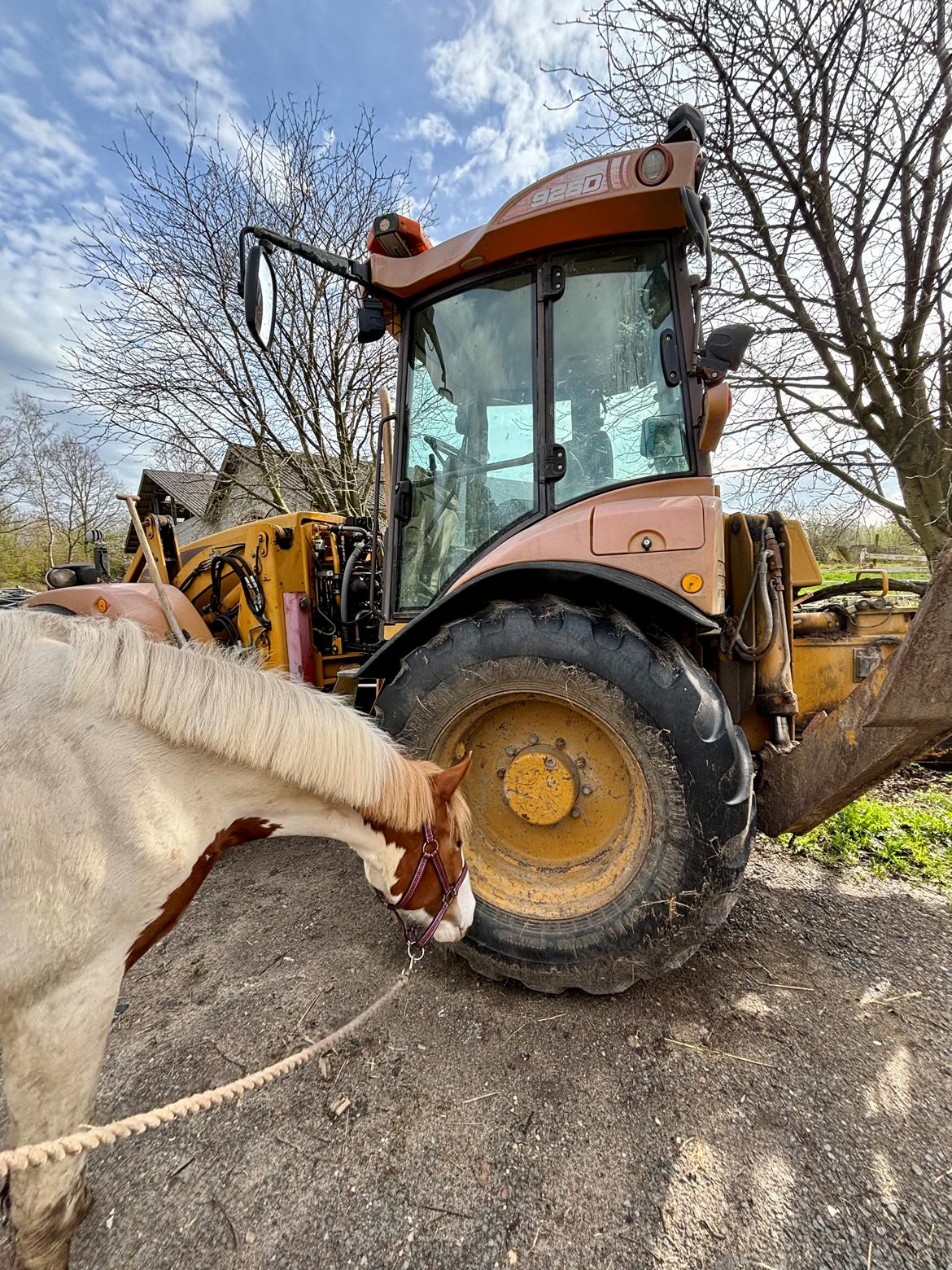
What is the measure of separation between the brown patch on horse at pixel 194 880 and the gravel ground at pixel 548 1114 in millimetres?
614

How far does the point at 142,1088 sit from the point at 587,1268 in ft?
4.44

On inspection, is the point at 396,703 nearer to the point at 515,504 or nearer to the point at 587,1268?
the point at 515,504

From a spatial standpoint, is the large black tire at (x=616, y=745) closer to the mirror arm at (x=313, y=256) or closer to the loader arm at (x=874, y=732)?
the loader arm at (x=874, y=732)

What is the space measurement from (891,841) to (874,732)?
1.62 metres

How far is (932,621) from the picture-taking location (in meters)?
1.57

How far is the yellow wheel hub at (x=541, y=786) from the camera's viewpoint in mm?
2014

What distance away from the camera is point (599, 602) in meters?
2.01

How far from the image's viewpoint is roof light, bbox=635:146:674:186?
1913mm

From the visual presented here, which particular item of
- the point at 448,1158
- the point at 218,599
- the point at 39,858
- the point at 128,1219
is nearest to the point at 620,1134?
the point at 448,1158

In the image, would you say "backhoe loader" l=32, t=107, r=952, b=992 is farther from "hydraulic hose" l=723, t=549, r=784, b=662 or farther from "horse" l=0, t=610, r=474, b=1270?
"horse" l=0, t=610, r=474, b=1270

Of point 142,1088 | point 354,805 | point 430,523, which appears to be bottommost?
point 142,1088

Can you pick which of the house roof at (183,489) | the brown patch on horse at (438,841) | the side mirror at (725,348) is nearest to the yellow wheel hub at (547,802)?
the brown patch on horse at (438,841)

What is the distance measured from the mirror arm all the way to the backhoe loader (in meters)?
0.01

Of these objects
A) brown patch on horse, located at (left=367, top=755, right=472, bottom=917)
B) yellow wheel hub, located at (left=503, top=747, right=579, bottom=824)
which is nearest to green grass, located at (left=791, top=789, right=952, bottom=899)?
yellow wheel hub, located at (left=503, top=747, right=579, bottom=824)
